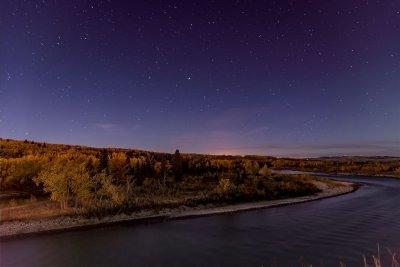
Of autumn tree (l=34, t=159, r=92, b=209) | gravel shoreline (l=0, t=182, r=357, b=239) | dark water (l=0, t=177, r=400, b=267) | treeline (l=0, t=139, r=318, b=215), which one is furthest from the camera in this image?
treeline (l=0, t=139, r=318, b=215)

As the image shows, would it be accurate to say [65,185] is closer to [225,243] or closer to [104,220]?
[104,220]

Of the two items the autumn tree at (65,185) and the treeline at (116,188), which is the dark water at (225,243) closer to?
the treeline at (116,188)

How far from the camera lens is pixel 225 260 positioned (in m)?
28.1

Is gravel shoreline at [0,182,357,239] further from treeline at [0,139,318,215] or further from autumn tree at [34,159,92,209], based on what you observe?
autumn tree at [34,159,92,209]

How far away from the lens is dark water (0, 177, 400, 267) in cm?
2814

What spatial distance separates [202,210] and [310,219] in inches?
560

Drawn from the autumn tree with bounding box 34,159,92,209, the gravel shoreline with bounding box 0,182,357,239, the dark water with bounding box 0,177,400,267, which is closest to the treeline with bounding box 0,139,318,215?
the autumn tree with bounding box 34,159,92,209

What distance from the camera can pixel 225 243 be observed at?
33.8 meters

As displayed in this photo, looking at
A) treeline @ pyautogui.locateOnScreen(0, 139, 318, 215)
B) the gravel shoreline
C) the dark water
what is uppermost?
treeline @ pyautogui.locateOnScreen(0, 139, 318, 215)

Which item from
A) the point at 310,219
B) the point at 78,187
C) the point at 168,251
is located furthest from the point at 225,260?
the point at 78,187

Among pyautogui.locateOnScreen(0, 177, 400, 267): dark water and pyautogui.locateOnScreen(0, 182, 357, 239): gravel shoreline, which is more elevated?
pyautogui.locateOnScreen(0, 182, 357, 239): gravel shoreline

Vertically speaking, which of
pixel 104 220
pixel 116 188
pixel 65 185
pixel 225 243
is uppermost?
pixel 65 185

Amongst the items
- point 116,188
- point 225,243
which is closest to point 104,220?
point 116,188

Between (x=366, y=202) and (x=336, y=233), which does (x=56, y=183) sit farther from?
(x=366, y=202)
